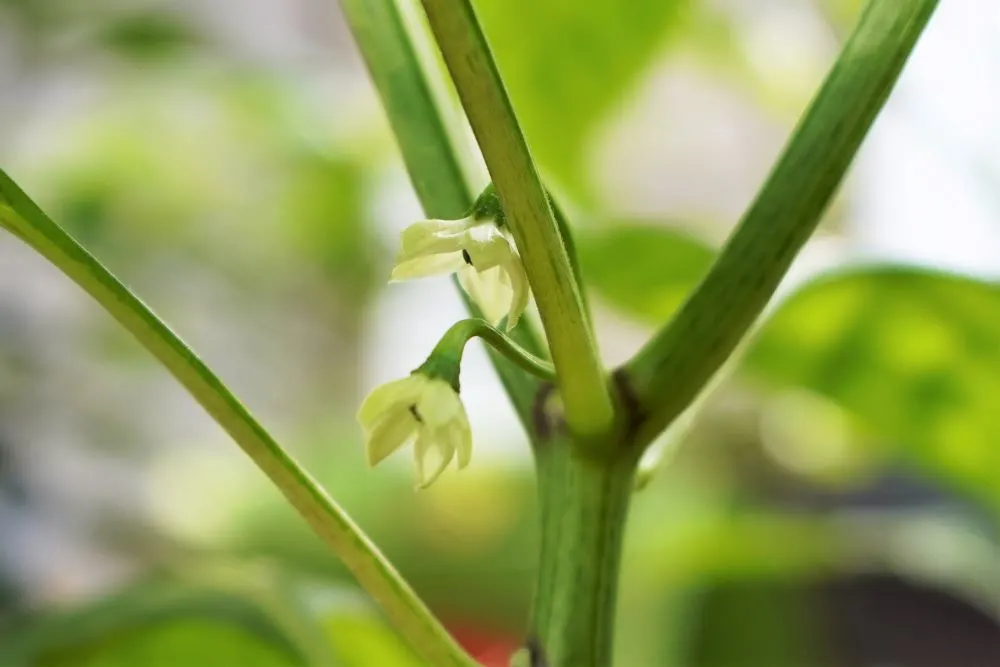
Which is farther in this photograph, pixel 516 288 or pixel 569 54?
pixel 569 54

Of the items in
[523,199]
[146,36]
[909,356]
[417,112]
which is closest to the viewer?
[523,199]

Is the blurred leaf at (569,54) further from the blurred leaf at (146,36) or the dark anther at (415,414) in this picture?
the blurred leaf at (146,36)

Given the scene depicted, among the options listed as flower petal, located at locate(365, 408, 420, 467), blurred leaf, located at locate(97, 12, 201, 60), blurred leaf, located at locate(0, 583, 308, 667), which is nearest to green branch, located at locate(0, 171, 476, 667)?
flower petal, located at locate(365, 408, 420, 467)

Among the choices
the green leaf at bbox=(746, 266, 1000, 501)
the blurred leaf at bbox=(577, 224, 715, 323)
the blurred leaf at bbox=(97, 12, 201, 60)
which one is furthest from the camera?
the blurred leaf at bbox=(97, 12, 201, 60)

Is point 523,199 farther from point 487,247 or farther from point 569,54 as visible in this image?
point 569,54

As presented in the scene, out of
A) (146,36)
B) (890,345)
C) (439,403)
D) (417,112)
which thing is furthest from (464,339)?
(146,36)

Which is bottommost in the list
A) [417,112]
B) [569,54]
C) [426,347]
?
[417,112]

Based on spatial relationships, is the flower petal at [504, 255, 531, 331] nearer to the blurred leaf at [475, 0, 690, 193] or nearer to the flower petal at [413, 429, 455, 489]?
the flower petal at [413, 429, 455, 489]

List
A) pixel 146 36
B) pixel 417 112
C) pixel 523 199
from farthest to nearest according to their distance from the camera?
1. pixel 146 36
2. pixel 417 112
3. pixel 523 199
